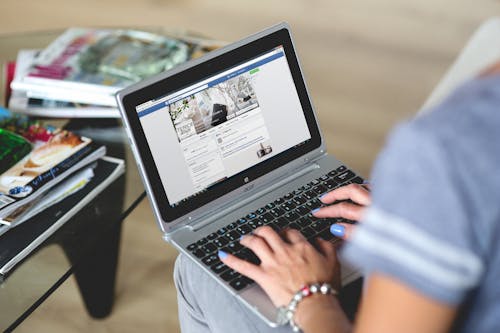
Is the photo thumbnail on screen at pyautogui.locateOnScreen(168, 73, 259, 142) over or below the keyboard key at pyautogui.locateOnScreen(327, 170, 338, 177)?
over

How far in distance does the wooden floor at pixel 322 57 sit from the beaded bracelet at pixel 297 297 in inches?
32.4

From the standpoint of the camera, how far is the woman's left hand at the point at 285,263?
1078 millimetres

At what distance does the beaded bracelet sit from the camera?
106 cm

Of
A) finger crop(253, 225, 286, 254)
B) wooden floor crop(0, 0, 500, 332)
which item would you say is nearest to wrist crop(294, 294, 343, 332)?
finger crop(253, 225, 286, 254)

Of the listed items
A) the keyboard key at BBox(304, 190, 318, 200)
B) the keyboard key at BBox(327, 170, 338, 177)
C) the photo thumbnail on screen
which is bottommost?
the keyboard key at BBox(304, 190, 318, 200)

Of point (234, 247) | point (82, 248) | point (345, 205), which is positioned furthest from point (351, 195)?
point (82, 248)

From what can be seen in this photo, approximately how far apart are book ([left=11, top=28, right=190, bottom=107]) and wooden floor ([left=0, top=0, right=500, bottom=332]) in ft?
1.75

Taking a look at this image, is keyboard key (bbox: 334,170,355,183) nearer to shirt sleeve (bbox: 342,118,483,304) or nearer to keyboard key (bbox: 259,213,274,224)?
keyboard key (bbox: 259,213,274,224)

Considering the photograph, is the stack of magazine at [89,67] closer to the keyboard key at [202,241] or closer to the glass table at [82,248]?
the glass table at [82,248]

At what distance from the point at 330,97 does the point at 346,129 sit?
20cm

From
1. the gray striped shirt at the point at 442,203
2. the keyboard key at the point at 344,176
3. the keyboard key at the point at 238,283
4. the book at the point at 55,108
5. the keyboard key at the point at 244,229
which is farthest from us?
the book at the point at 55,108

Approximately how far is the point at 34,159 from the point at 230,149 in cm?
41

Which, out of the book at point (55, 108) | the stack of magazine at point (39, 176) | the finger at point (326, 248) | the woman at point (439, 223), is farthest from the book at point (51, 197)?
the woman at point (439, 223)

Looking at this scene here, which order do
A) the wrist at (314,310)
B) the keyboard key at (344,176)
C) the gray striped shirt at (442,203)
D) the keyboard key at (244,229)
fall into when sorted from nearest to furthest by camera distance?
the gray striped shirt at (442,203) < the wrist at (314,310) < the keyboard key at (244,229) < the keyboard key at (344,176)
